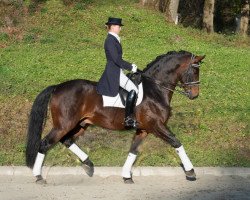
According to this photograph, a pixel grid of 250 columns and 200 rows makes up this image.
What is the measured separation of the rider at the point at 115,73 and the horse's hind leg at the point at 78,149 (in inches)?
40.1

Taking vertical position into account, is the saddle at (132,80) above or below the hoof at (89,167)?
above

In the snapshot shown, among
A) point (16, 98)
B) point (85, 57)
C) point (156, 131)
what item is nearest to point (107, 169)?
point (156, 131)

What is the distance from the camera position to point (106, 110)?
972cm

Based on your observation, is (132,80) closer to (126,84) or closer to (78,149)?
(126,84)

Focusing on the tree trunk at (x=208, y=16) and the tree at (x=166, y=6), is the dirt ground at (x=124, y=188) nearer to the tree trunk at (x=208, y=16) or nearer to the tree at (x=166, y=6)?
the tree at (x=166, y=6)

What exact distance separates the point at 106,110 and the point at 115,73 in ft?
2.30

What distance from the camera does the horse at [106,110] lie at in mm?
9602

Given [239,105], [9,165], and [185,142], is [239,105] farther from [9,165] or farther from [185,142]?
[9,165]

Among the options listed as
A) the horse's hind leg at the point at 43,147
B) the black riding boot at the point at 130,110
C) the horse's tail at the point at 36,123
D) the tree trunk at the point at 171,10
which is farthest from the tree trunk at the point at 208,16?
the horse's hind leg at the point at 43,147

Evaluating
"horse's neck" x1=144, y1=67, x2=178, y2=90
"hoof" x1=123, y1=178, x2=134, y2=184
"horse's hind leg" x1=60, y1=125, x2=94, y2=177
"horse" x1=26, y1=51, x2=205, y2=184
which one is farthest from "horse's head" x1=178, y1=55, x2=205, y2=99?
"horse's hind leg" x1=60, y1=125, x2=94, y2=177

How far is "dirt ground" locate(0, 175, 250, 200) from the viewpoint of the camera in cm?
868

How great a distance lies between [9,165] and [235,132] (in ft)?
17.9

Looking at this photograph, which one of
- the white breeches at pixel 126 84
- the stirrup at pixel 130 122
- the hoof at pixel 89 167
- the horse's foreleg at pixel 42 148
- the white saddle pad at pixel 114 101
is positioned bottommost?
the hoof at pixel 89 167

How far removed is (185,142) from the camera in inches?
478
